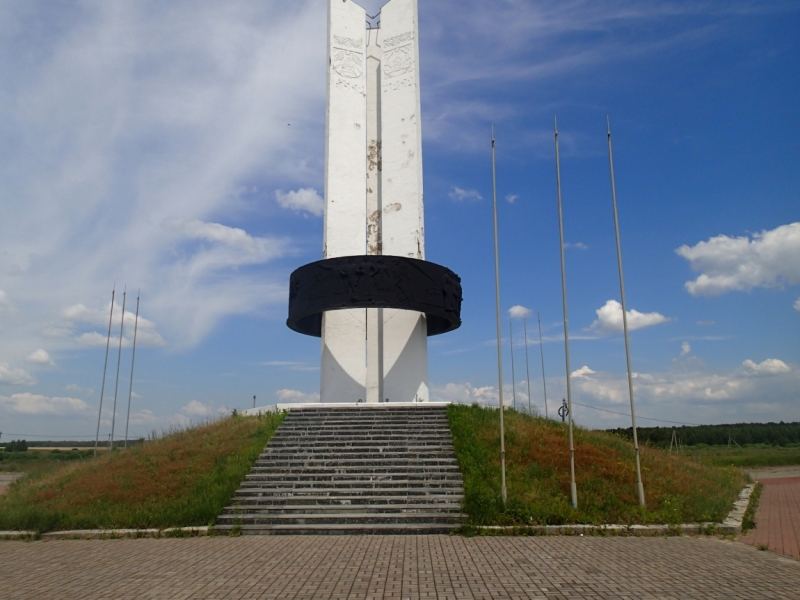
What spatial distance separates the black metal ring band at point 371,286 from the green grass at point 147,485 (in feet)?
12.0

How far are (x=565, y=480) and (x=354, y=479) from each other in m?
3.62

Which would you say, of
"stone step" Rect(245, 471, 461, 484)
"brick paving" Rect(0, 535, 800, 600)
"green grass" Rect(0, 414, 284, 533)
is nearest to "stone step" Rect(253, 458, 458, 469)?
"stone step" Rect(245, 471, 461, 484)

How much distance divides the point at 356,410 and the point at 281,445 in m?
2.34

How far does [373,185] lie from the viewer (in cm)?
1986

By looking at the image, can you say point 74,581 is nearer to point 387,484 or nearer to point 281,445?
point 387,484

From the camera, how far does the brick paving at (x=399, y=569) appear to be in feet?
18.7

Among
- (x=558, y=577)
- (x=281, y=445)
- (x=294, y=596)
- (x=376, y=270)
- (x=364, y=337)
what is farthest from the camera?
(x=364, y=337)

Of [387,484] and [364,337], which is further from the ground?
[364,337]

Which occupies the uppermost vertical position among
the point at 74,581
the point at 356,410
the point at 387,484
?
the point at 356,410

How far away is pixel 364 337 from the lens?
60.4ft

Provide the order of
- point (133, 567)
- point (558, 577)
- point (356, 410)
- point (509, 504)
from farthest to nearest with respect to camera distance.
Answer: point (356, 410), point (509, 504), point (133, 567), point (558, 577)

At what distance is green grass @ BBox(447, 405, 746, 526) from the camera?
30.0 ft

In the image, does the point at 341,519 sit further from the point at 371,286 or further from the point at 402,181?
the point at 402,181

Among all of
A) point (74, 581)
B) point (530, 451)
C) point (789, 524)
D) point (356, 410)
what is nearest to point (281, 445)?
point (356, 410)
